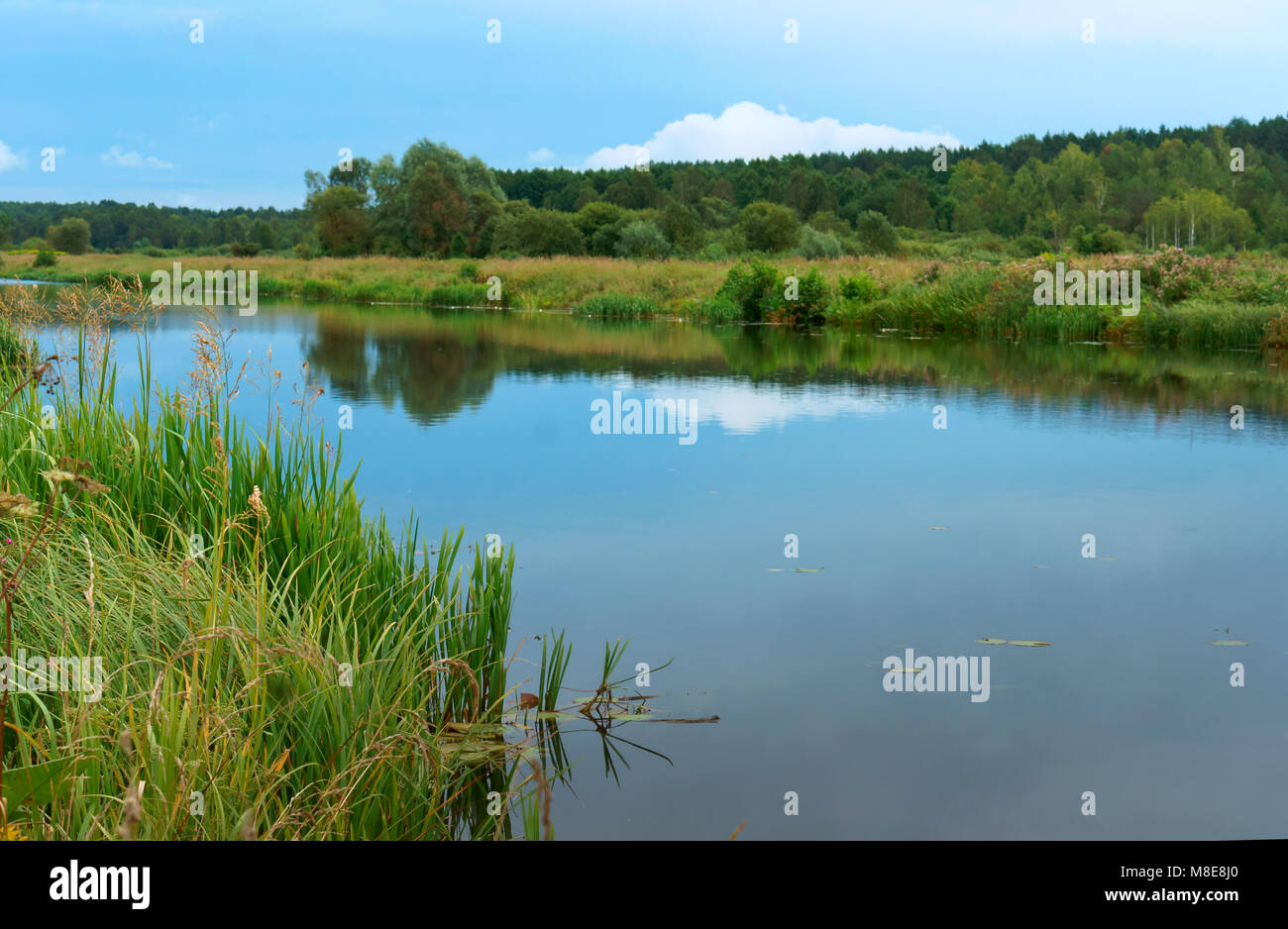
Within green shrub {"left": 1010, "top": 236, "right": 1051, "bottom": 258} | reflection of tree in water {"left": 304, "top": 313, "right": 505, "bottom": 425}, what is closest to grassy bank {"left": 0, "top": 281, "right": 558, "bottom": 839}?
reflection of tree in water {"left": 304, "top": 313, "right": 505, "bottom": 425}

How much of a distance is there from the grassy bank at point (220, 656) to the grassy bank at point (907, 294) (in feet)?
60.4

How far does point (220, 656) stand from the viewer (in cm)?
313

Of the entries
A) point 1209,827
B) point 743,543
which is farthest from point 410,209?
point 1209,827

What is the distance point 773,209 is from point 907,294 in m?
22.7

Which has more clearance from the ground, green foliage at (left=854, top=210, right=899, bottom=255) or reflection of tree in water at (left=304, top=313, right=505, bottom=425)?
green foliage at (left=854, top=210, right=899, bottom=255)

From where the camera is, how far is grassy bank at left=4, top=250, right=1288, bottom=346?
65.3 feet

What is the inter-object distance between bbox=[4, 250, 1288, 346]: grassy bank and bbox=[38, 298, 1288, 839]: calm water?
5.70 meters

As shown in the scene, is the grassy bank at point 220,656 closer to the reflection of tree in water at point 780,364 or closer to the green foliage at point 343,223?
the reflection of tree in water at point 780,364

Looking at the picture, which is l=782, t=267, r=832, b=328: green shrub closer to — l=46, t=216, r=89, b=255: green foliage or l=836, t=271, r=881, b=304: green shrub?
l=836, t=271, r=881, b=304: green shrub

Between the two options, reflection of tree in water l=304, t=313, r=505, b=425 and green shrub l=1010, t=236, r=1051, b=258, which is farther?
green shrub l=1010, t=236, r=1051, b=258

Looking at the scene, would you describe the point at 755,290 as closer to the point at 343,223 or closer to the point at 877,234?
the point at 877,234
